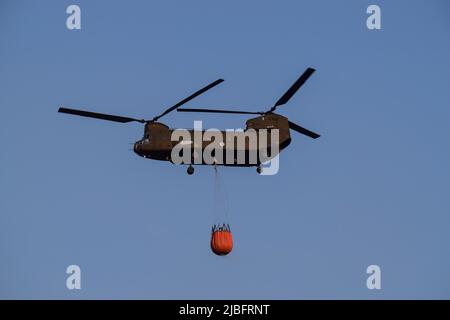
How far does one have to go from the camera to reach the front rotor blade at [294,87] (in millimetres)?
52594

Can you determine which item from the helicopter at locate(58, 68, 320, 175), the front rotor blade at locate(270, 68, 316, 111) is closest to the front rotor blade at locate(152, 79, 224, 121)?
the helicopter at locate(58, 68, 320, 175)

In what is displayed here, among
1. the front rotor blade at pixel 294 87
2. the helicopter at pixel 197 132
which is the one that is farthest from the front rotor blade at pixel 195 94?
the front rotor blade at pixel 294 87

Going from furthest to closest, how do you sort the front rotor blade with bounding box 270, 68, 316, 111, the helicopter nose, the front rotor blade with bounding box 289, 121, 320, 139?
the front rotor blade with bounding box 289, 121, 320, 139 < the helicopter nose < the front rotor blade with bounding box 270, 68, 316, 111

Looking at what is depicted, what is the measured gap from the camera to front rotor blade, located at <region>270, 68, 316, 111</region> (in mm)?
52594

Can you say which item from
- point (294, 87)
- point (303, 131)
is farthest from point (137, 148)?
point (303, 131)

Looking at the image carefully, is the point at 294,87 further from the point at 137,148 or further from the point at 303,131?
the point at 137,148

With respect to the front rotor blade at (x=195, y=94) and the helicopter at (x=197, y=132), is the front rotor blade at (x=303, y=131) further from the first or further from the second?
the front rotor blade at (x=195, y=94)

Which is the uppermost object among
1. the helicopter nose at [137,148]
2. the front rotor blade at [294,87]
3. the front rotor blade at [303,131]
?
the front rotor blade at [294,87]

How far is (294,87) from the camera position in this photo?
53562mm

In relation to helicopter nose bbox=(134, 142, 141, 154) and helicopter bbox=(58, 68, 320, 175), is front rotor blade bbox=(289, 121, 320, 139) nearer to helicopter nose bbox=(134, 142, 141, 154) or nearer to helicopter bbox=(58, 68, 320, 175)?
helicopter bbox=(58, 68, 320, 175)
